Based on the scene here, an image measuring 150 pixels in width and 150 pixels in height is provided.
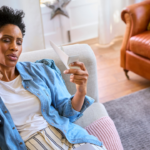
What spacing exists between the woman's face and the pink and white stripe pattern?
0.52 m

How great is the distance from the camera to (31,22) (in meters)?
2.06

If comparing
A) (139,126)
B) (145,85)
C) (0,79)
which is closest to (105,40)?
(145,85)

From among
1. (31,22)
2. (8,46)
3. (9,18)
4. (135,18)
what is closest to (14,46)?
(8,46)

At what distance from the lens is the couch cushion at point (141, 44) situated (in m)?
1.95

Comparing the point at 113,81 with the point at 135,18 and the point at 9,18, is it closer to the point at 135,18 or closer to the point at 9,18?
the point at 135,18

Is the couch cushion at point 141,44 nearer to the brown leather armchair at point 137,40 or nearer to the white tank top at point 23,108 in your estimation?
the brown leather armchair at point 137,40

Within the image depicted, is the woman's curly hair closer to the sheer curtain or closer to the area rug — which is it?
the area rug

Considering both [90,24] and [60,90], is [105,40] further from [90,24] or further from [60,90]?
[60,90]

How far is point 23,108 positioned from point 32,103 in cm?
5

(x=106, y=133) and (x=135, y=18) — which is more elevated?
(x=135, y=18)

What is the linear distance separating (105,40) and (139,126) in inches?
69.0

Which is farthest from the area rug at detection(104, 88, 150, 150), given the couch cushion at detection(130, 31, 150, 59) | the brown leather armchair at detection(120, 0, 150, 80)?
the couch cushion at detection(130, 31, 150, 59)

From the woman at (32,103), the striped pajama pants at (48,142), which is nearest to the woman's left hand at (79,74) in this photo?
the woman at (32,103)

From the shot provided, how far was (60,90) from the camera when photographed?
1079 mm
